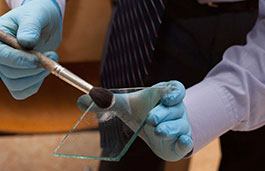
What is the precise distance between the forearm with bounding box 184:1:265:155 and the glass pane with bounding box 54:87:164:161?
0.34 ft

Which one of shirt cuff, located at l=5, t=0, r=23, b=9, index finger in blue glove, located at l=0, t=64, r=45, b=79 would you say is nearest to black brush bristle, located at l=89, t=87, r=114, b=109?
index finger in blue glove, located at l=0, t=64, r=45, b=79

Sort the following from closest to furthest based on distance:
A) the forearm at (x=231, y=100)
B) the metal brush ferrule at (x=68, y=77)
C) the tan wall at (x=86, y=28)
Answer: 1. the metal brush ferrule at (x=68, y=77)
2. the forearm at (x=231, y=100)
3. the tan wall at (x=86, y=28)

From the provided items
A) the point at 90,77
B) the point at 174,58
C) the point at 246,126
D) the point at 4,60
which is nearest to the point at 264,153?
the point at 246,126

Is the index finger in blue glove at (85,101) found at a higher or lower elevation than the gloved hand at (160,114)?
higher

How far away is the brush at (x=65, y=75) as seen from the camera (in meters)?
0.44

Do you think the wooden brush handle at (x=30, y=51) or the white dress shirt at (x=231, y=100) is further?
the white dress shirt at (x=231, y=100)

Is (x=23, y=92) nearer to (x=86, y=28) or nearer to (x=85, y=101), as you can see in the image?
(x=85, y=101)

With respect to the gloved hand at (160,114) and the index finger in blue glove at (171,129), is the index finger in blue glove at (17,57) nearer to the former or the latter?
the gloved hand at (160,114)

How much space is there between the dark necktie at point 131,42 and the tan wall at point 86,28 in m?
0.08

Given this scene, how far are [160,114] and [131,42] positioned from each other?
10.0 inches

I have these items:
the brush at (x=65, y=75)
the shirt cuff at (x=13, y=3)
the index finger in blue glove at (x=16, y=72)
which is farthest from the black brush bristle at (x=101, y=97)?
the shirt cuff at (x=13, y=3)

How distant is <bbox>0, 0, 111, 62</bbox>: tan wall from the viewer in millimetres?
807

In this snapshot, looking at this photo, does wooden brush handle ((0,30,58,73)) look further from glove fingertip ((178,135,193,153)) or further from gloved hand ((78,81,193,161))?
glove fingertip ((178,135,193,153))

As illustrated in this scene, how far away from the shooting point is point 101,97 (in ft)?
1.46
